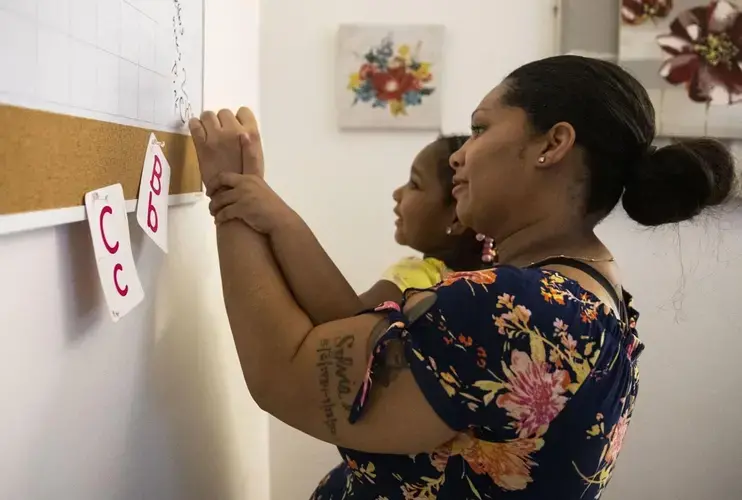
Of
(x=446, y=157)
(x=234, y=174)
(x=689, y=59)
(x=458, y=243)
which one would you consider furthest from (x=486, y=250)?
(x=689, y=59)

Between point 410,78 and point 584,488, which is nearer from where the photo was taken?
point 584,488

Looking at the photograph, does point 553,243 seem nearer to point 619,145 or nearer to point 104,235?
point 619,145

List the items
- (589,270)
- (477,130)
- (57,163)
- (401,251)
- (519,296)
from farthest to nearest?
(401,251) → (477,130) → (589,270) → (519,296) → (57,163)

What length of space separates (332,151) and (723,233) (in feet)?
3.44

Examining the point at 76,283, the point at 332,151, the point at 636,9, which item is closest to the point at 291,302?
the point at 76,283

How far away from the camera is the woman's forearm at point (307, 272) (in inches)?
32.1

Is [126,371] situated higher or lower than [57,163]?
lower

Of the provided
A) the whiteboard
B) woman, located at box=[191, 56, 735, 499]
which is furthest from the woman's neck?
the whiteboard

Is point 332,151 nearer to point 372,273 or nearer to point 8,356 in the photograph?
point 372,273

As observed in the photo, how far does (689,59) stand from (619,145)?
3.58 ft

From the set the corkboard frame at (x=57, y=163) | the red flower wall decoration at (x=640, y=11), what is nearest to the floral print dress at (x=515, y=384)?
the corkboard frame at (x=57, y=163)

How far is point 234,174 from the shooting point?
0.82m

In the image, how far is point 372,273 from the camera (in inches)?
73.3

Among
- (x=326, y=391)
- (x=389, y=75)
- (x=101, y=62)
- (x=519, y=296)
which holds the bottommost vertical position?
(x=326, y=391)
